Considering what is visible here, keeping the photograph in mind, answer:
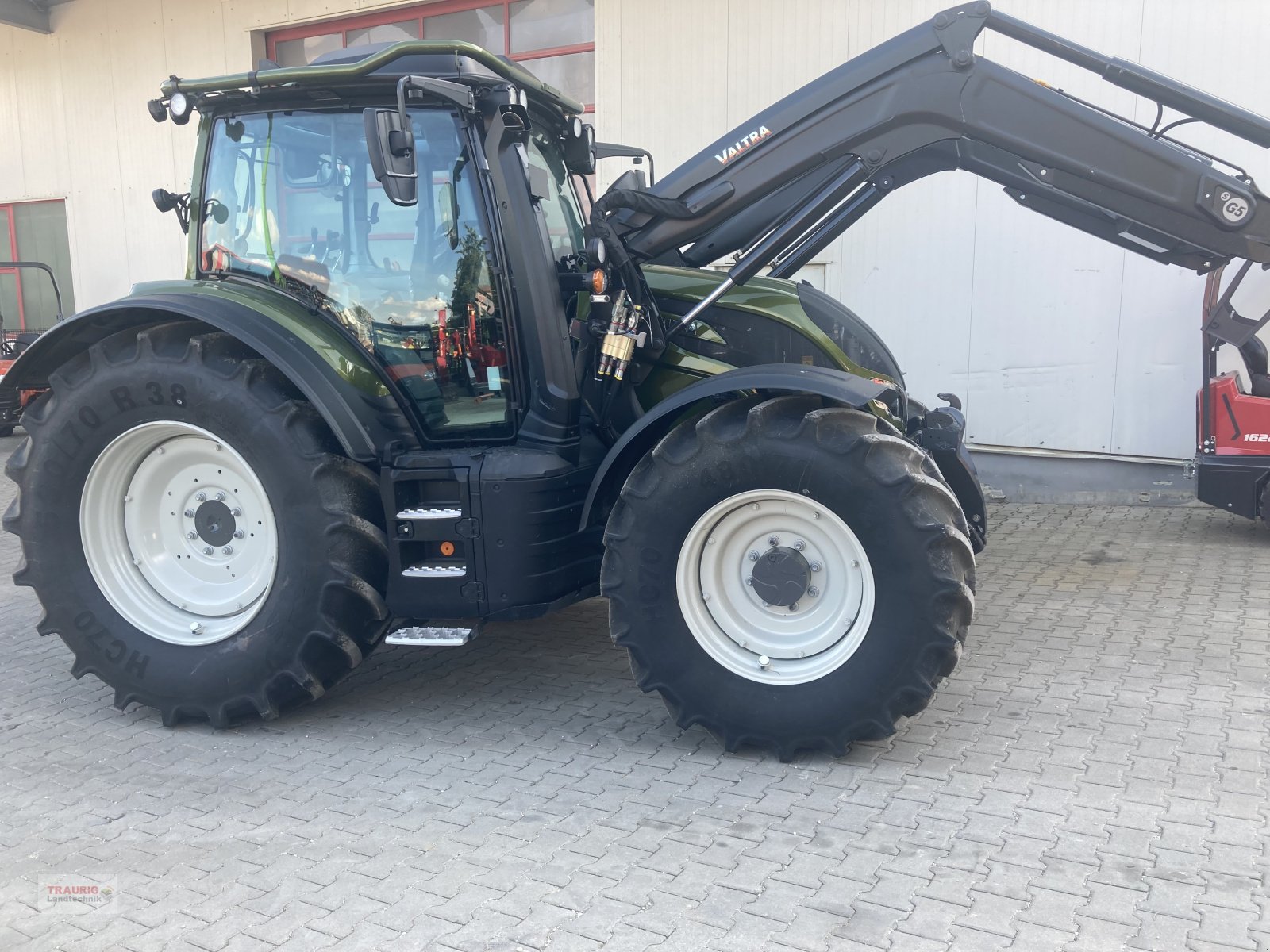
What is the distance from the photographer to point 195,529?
439cm

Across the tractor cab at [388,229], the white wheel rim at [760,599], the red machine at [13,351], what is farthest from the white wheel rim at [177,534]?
the red machine at [13,351]

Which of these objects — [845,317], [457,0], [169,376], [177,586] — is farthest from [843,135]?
[457,0]

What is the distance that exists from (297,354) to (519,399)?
88 centimetres

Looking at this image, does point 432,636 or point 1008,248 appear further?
point 1008,248

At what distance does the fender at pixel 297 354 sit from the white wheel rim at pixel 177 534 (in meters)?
0.48

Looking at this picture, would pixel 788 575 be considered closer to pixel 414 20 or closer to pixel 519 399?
pixel 519 399

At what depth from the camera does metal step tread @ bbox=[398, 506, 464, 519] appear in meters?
4.03

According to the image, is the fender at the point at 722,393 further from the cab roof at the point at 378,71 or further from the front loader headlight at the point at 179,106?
the front loader headlight at the point at 179,106

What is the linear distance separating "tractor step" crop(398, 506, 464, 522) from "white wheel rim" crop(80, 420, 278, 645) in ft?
1.93

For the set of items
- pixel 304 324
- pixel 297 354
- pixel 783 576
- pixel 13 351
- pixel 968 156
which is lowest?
pixel 783 576

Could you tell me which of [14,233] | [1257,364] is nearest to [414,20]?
[14,233]

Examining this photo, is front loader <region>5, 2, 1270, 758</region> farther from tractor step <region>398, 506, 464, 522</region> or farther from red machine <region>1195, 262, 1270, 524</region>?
red machine <region>1195, 262, 1270, 524</region>

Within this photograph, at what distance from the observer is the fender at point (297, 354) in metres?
3.94

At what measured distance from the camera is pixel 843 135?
4.02m
